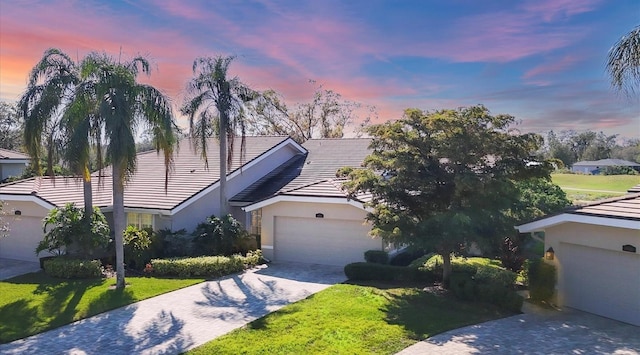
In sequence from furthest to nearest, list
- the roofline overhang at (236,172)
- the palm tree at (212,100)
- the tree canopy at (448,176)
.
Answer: the roofline overhang at (236,172)
the palm tree at (212,100)
the tree canopy at (448,176)

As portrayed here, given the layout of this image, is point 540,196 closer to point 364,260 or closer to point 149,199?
point 364,260

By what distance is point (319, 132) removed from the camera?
53312mm

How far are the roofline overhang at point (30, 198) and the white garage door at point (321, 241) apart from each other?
997 cm

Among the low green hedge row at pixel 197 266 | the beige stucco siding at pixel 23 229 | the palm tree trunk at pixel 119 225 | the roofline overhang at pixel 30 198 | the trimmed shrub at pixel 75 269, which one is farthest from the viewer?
the beige stucco siding at pixel 23 229

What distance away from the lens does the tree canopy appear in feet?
45.2

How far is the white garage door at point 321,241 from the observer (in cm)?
1944

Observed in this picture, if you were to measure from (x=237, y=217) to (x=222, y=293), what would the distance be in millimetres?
9346

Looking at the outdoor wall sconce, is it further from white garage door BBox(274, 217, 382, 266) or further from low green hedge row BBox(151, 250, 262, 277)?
low green hedge row BBox(151, 250, 262, 277)

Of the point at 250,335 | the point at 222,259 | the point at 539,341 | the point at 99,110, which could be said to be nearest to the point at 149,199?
the point at 222,259

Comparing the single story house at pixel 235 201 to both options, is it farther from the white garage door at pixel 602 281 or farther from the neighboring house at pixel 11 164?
the neighboring house at pixel 11 164

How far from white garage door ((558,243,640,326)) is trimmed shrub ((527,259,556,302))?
1.62ft

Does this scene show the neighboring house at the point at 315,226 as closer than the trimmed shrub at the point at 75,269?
No

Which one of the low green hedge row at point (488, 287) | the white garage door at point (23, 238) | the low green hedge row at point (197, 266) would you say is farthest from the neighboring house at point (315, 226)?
the white garage door at point (23, 238)

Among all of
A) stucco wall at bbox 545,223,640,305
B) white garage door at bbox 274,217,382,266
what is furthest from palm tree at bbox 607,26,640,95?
white garage door at bbox 274,217,382,266
